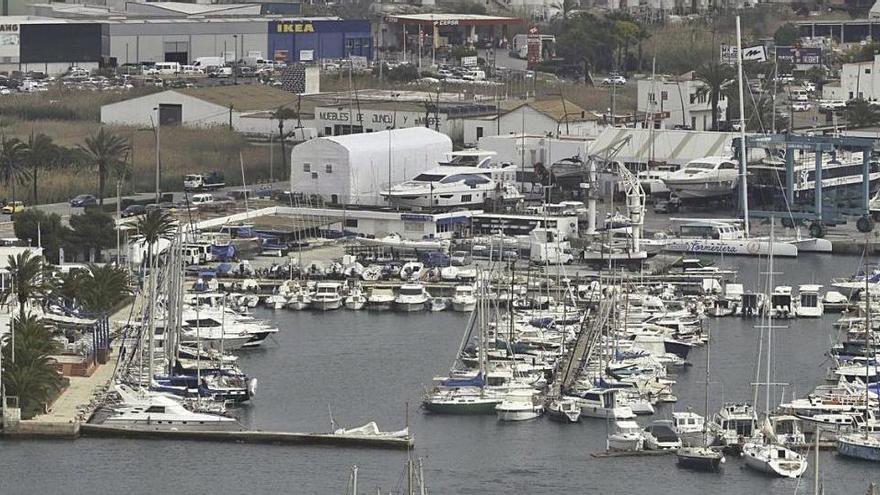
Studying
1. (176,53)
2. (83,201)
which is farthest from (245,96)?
(83,201)

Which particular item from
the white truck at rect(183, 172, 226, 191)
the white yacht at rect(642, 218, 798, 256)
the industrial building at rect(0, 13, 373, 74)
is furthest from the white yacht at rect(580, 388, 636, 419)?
the industrial building at rect(0, 13, 373, 74)

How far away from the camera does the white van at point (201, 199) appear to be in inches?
1702

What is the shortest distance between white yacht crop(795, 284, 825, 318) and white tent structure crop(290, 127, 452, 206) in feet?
31.5

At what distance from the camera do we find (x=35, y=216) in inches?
1503

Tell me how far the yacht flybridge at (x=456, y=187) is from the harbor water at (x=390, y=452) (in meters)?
10.2

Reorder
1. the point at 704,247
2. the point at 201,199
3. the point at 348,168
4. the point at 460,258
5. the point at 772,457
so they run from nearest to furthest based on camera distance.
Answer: the point at 772,457
the point at 460,258
the point at 704,247
the point at 201,199
the point at 348,168

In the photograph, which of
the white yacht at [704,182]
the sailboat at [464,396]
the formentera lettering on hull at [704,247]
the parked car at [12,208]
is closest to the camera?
the sailboat at [464,396]

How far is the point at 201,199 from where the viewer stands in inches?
1715

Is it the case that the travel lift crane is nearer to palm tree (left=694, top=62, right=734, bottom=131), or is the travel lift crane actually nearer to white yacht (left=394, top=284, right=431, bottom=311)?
white yacht (left=394, top=284, right=431, bottom=311)

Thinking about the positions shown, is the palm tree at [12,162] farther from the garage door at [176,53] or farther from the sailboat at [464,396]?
the garage door at [176,53]

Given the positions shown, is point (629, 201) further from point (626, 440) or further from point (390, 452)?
point (390, 452)

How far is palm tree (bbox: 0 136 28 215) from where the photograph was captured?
43.2 metres

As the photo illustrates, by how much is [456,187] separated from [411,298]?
7750 millimetres

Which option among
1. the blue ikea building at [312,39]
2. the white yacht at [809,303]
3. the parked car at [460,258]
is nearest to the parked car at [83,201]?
the parked car at [460,258]
